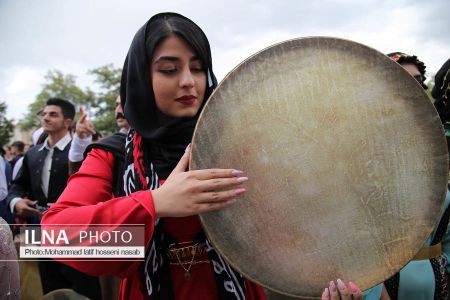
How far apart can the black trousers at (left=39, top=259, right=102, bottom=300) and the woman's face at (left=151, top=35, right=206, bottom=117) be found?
237 cm

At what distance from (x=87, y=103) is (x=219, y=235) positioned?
41.6 m

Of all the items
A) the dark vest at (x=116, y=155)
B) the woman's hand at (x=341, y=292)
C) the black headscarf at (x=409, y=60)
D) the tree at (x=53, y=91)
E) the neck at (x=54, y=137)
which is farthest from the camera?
the tree at (x=53, y=91)

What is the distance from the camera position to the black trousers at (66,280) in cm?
321

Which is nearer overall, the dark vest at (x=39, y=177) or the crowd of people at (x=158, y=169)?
the crowd of people at (x=158, y=169)

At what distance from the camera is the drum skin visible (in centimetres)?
111

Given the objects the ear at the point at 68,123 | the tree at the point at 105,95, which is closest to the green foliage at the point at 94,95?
the tree at the point at 105,95

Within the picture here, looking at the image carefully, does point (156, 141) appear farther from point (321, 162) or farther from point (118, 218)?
point (321, 162)

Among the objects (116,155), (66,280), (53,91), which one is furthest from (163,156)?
(53,91)

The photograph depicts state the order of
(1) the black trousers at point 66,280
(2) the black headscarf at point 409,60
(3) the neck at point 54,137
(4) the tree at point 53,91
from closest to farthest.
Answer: (2) the black headscarf at point 409,60 < (1) the black trousers at point 66,280 < (3) the neck at point 54,137 < (4) the tree at point 53,91

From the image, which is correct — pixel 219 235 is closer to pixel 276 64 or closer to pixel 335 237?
pixel 335 237

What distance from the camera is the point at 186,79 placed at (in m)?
1.31

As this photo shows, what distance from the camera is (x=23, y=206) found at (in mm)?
3865

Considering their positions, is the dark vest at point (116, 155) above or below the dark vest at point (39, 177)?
below

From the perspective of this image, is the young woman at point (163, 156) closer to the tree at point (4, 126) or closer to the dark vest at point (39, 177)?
the dark vest at point (39, 177)
